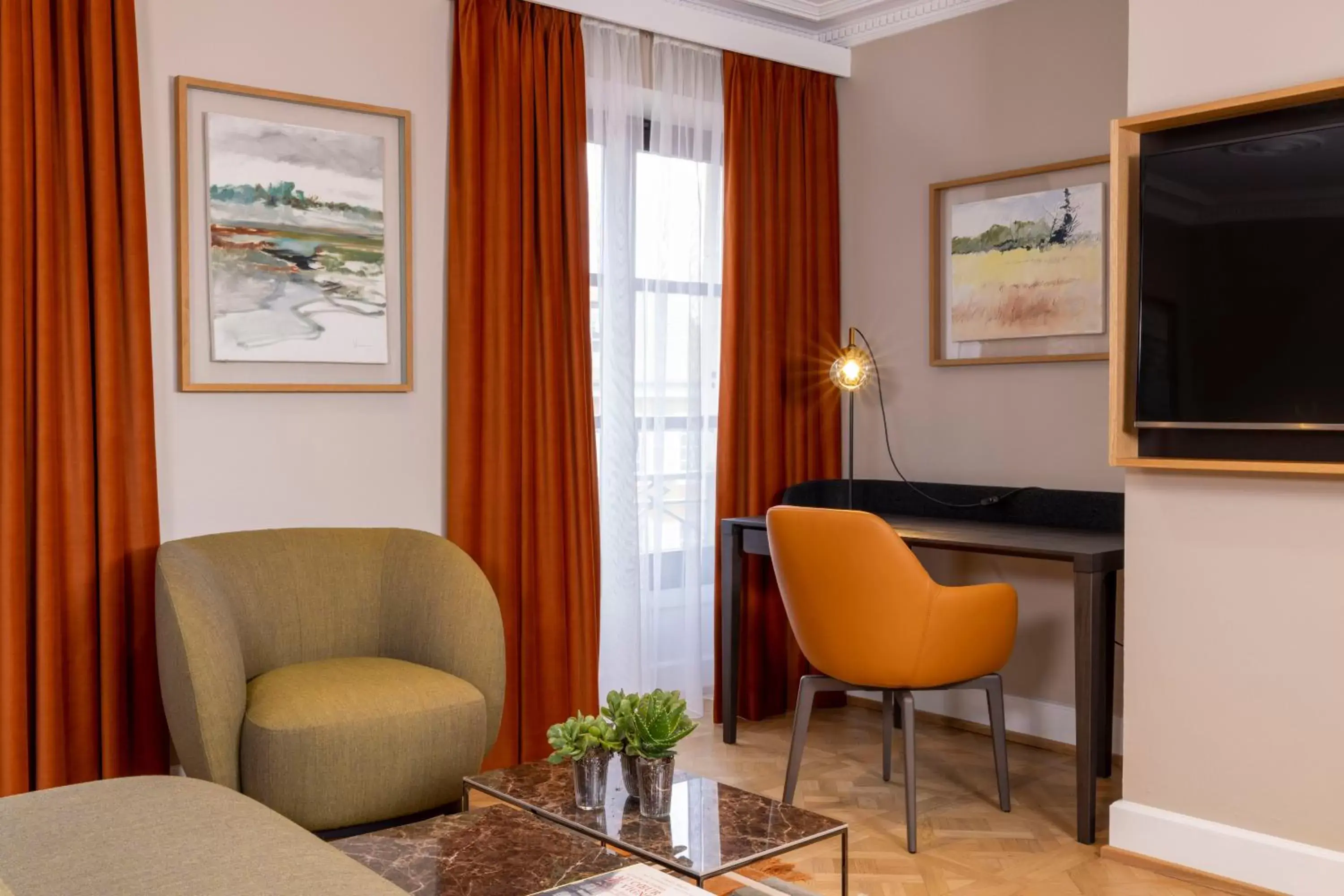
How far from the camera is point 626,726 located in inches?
89.5

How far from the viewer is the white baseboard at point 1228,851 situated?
2666 millimetres

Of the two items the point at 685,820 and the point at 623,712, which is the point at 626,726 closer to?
the point at 623,712

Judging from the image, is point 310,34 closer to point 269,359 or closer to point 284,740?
point 269,359

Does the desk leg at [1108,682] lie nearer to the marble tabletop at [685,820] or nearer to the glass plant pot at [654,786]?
the marble tabletop at [685,820]

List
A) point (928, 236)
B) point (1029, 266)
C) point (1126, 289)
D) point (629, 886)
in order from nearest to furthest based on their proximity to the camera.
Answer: point (629, 886), point (1126, 289), point (1029, 266), point (928, 236)

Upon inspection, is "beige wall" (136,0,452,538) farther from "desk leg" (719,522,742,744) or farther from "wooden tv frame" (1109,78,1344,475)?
"wooden tv frame" (1109,78,1344,475)

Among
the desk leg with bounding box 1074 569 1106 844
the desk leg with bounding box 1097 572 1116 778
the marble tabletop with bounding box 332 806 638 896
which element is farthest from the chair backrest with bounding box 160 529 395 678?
the desk leg with bounding box 1097 572 1116 778

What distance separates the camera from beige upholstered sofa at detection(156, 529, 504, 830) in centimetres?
269

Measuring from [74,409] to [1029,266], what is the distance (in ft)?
9.65

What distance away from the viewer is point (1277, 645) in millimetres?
2740

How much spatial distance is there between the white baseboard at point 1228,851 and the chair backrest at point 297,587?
79.1 inches

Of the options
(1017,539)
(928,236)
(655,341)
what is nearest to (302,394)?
(655,341)

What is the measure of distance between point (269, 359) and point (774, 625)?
6.74ft

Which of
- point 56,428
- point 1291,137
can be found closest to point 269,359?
point 56,428
